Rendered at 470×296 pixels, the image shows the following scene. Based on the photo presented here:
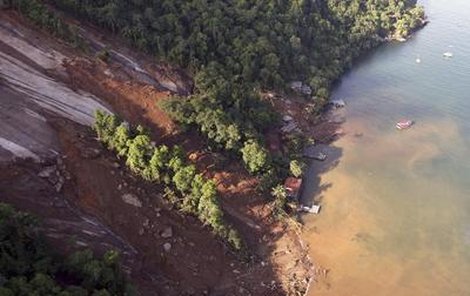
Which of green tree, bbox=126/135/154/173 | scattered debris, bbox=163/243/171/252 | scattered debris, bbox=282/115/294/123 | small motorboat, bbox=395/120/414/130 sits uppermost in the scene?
green tree, bbox=126/135/154/173

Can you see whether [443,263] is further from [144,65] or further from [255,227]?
[144,65]

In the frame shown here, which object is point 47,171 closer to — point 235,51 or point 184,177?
point 184,177

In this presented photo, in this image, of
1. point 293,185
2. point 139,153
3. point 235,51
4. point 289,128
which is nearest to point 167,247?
point 139,153

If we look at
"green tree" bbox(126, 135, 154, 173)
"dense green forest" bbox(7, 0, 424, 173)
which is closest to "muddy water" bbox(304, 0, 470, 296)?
"dense green forest" bbox(7, 0, 424, 173)

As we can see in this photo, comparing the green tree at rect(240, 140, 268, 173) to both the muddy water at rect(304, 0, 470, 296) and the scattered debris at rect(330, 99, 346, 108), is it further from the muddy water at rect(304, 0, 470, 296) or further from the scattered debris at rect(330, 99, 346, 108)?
the scattered debris at rect(330, 99, 346, 108)

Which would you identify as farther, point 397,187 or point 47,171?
point 397,187

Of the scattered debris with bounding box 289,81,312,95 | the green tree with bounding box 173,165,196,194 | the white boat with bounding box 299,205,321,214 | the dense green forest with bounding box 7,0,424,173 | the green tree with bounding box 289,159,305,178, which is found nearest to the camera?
the green tree with bounding box 173,165,196,194
